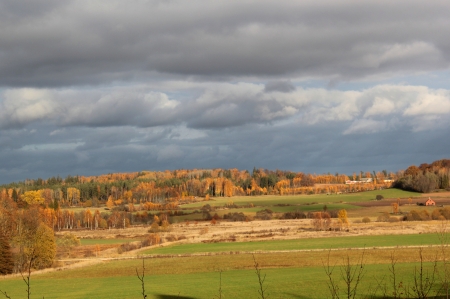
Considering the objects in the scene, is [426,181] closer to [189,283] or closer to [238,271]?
[238,271]

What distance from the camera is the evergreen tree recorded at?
54219 millimetres

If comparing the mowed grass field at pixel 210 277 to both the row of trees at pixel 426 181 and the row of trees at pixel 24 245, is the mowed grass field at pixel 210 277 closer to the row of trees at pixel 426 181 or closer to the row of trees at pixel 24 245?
the row of trees at pixel 24 245

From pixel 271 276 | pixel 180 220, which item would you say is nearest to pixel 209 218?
pixel 180 220

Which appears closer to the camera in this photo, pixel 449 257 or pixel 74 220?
pixel 449 257

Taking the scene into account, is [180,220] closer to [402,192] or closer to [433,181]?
[402,192]

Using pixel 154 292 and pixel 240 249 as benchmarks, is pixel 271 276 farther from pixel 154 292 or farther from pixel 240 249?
pixel 240 249

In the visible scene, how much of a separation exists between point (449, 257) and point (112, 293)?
2749 cm

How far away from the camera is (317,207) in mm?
130500

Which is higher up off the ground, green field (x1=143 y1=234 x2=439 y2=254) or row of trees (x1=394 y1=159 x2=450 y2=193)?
row of trees (x1=394 y1=159 x2=450 y2=193)

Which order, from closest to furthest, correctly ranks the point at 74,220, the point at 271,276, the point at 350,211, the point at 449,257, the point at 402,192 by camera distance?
the point at 271,276 → the point at 449,257 → the point at 350,211 → the point at 74,220 → the point at 402,192

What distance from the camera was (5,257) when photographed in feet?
179

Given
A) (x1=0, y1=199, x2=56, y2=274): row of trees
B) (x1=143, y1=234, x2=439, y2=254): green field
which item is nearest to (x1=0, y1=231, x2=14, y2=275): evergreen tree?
(x1=0, y1=199, x2=56, y2=274): row of trees

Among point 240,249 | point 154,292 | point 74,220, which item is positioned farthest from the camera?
point 74,220

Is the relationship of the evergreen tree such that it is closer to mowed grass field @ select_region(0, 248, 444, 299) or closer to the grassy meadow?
the grassy meadow
